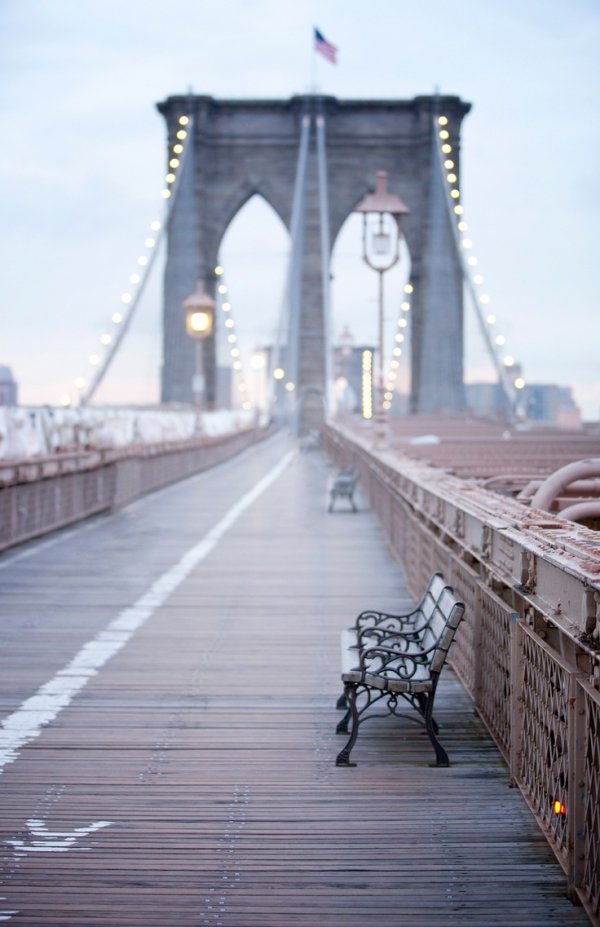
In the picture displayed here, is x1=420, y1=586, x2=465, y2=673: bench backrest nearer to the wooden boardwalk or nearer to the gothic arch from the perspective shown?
the wooden boardwalk

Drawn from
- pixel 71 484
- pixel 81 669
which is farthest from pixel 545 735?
pixel 71 484

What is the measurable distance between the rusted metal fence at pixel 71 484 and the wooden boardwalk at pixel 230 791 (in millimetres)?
4137

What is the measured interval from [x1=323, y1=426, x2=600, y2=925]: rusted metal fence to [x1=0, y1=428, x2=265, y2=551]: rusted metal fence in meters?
7.44

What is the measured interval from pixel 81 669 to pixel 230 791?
2.64 meters

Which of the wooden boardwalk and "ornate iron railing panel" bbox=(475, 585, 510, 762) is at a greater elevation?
"ornate iron railing panel" bbox=(475, 585, 510, 762)

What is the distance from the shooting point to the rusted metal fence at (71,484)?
14.6 meters

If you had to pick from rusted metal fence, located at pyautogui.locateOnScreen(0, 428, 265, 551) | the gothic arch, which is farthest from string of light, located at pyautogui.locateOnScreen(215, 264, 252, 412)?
rusted metal fence, located at pyautogui.locateOnScreen(0, 428, 265, 551)

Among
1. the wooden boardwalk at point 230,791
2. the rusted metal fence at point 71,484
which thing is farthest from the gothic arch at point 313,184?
the wooden boardwalk at point 230,791

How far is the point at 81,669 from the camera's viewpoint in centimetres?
775

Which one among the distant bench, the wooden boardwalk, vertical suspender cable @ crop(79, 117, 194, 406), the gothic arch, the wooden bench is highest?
the gothic arch

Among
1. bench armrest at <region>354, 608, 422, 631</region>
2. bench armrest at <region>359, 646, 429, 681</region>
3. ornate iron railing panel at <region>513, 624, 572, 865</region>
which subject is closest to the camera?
ornate iron railing panel at <region>513, 624, 572, 865</region>

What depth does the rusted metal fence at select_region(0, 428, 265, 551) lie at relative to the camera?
1455 cm

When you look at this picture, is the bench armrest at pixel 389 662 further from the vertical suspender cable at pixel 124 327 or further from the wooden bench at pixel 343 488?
the vertical suspender cable at pixel 124 327

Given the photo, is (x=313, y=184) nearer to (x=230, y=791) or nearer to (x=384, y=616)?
(x=384, y=616)
